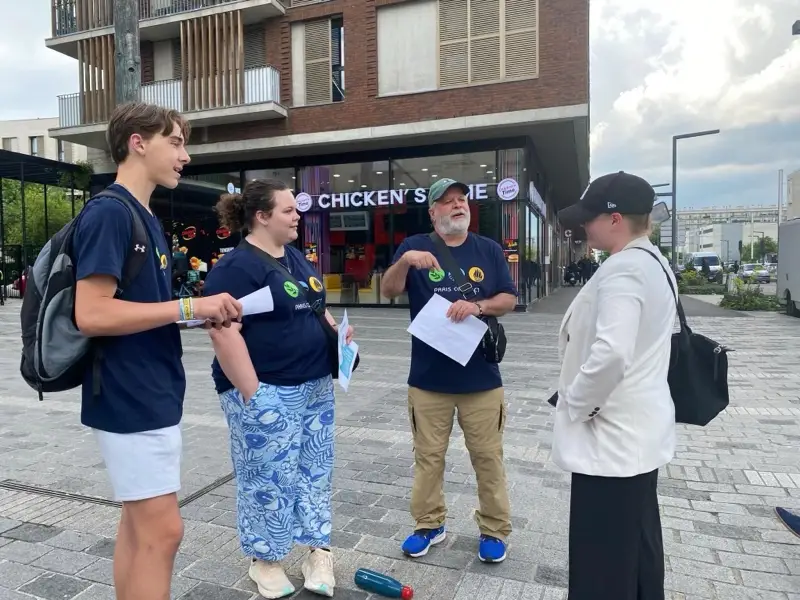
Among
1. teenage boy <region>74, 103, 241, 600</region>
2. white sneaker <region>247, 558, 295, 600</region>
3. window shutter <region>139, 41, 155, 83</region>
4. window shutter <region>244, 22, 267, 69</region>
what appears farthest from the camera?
window shutter <region>139, 41, 155, 83</region>

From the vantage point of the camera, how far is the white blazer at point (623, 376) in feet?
6.78

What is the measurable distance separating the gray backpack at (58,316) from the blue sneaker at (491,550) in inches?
83.3

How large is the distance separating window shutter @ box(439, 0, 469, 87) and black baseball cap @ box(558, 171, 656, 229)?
51.1 ft

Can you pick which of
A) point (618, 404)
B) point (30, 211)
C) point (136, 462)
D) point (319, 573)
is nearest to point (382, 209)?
point (319, 573)

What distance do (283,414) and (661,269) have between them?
1.69 metres

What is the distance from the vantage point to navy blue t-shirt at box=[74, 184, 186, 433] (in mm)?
1888

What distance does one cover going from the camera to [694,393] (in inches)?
94.7

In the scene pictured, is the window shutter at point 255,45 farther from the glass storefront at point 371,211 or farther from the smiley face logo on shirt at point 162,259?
the smiley face logo on shirt at point 162,259

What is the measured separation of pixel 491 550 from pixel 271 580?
1110 millimetres

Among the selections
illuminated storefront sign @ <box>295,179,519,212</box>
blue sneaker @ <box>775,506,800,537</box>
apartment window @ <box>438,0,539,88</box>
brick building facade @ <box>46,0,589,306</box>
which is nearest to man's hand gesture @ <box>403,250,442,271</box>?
blue sneaker @ <box>775,506,800,537</box>

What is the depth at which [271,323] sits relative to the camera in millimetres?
2795

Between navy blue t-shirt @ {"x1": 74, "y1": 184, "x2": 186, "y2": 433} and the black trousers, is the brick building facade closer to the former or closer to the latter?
the black trousers

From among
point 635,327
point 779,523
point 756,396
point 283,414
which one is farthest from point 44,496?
point 756,396

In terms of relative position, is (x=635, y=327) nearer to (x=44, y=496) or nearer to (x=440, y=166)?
(x=44, y=496)
